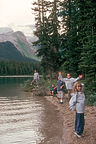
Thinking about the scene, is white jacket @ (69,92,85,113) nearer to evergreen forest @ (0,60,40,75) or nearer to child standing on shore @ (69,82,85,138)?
child standing on shore @ (69,82,85,138)

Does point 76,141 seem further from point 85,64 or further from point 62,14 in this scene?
point 62,14

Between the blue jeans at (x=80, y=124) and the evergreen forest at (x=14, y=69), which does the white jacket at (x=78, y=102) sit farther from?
the evergreen forest at (x=14, y=69)

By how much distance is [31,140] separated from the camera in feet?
25.1

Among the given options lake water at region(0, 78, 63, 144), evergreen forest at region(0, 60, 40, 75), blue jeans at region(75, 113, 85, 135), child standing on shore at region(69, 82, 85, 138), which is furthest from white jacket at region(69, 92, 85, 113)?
evergreen forest at region(0, 60, 40, 75)

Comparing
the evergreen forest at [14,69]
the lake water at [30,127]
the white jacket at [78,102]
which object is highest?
the white jacket at [78,102]

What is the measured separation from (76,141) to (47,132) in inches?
68.7

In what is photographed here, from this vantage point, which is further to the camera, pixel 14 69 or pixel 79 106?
pixel 14 69

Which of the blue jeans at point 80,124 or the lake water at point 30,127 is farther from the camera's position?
the lake water at point 30,127

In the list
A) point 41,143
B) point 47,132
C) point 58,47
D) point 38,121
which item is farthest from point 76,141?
point 58,47

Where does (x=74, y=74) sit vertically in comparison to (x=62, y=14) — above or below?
below

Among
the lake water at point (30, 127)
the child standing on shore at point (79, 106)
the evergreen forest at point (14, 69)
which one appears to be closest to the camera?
the child standing on shore at point (79, 106)

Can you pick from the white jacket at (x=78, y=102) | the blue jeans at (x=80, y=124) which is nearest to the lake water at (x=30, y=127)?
the blue jeans at (x=80, y=124)

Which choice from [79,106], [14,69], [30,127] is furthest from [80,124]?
[14,69]

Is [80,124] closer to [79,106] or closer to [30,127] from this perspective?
[79,106]
